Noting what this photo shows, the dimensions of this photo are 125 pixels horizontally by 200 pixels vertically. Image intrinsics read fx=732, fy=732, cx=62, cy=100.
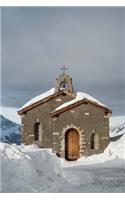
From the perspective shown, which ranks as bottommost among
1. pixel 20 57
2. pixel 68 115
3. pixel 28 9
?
pixel 68 115

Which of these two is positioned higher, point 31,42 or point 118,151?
point 31,42

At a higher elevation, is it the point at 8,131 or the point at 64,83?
the point at 64,83

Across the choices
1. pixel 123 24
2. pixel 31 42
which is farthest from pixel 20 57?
pixel 123 24

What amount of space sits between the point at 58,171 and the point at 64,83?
0.93 m

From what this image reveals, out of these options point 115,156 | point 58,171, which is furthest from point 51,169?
point 115,156

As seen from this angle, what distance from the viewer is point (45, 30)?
777 centimetres

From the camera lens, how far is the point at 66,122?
7848 mm

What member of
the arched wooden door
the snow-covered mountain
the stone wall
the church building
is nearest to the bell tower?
the church building

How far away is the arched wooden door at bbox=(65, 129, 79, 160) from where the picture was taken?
7840 millimetres

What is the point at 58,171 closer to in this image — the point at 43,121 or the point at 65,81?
the point at 43,121

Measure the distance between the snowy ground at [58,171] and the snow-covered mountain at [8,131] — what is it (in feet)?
0.21

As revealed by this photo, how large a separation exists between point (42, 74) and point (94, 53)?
599mm

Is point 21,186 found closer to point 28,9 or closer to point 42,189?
point 42,189

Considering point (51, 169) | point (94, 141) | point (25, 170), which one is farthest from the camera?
point (94, 141)
